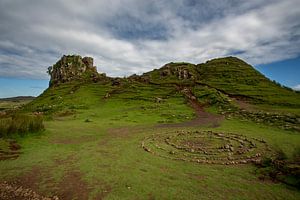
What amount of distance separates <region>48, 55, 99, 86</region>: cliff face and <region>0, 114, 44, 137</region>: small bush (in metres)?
118

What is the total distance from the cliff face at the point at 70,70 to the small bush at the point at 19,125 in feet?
387

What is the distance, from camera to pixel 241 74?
116 metres

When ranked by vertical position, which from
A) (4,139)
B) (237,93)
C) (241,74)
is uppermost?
(241,74)

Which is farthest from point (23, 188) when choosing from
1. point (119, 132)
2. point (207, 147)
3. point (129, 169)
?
point (119, 132)

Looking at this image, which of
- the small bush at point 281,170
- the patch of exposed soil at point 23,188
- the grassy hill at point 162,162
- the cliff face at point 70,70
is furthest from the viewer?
the cliff face at point 70,70

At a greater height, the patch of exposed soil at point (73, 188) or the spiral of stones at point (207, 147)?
the spiral of stones at point (207, 147)

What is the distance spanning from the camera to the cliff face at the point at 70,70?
151262 millimetres

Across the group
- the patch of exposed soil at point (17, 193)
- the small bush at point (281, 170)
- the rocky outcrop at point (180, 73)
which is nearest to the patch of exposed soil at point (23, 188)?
the patch of exposed soil at point (17, 193)

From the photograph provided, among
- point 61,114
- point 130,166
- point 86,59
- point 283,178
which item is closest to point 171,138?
point 130,166

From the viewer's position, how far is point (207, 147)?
88.2 feet

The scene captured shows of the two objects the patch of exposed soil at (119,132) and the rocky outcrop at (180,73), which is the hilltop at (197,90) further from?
the patch of exposed soil at (119,132)

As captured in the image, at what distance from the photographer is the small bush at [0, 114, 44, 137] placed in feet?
95.7

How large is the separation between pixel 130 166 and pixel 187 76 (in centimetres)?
11155

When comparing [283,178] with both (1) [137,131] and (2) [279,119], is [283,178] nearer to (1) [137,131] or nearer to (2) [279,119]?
(1) [137,131]
